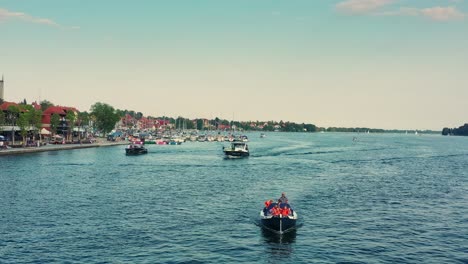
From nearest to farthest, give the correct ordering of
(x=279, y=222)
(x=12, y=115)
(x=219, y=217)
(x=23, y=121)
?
(x=279, y=222) < (x=219, y=217) < (x=23, y=121) < (x=12, y=115)

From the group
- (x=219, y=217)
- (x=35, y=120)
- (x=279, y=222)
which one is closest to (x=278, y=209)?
(x=279, y=222)

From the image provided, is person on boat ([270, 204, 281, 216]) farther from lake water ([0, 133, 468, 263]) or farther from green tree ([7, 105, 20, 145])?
green tree ([7, 105, 20, 145])

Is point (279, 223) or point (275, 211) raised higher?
point (275, 211)

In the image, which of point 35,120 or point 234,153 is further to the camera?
point 35,120

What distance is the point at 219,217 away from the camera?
57.2 m

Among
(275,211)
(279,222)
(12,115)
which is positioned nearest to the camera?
(279,222)

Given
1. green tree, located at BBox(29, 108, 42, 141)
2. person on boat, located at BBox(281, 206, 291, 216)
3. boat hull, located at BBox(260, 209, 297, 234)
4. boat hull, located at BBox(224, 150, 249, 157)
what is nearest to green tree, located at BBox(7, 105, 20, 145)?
green tree, located at BBox(29, 108, 42, 141)

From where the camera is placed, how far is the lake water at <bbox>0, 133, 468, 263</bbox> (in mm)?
42719

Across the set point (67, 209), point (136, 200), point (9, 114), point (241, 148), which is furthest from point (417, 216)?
point (9, 114)

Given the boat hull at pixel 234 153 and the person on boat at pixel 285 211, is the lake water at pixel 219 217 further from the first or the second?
the boat hull at pixel 234 153

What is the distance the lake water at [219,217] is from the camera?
140 ft

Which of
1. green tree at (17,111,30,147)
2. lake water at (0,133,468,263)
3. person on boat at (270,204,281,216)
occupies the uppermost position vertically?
green tree at (17,111,30,147)

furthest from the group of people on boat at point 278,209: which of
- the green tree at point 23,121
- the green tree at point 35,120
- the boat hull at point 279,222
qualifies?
the green tree at point 35,120

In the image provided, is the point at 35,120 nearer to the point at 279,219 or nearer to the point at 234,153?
the point at 234,153
